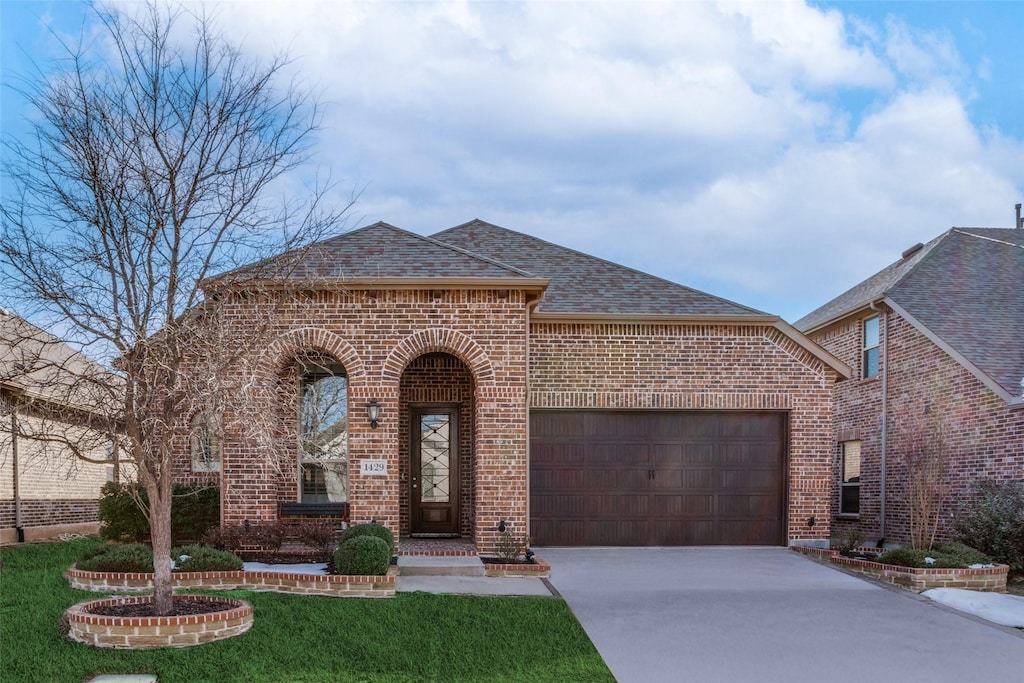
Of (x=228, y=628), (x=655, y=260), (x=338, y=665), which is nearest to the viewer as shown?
(x=338, y=665)

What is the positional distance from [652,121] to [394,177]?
4.75 metres

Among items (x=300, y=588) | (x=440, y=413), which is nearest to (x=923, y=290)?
(x=440, y=413)

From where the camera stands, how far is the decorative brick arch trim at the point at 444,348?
11828 millimetres

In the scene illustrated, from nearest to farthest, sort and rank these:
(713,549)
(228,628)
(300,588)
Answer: (228,628) → (300,588) → (713,549)

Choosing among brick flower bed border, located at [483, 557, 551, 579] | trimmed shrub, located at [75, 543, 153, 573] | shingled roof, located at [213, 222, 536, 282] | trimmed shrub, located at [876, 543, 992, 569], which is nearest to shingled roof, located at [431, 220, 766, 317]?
shingled roof, located at [213, 222, 536, 282]

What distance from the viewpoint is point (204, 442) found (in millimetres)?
10766

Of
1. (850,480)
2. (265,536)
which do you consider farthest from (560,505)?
(850,480)

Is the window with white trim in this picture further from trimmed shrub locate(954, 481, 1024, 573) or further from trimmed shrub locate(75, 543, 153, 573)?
trimmed shrub locate(954, 481, 1024, 573)

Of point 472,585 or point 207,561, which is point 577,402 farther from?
point 207,561

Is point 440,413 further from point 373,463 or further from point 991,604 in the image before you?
point 991,604

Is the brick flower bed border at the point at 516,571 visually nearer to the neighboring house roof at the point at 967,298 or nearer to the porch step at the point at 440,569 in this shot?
the porch step at the point at 440,569

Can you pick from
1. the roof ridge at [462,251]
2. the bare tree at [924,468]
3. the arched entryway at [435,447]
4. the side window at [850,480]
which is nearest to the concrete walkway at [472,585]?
the arched entryway at [435,447]

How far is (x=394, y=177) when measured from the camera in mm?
11992

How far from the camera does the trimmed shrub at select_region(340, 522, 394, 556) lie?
10429 millimetres
